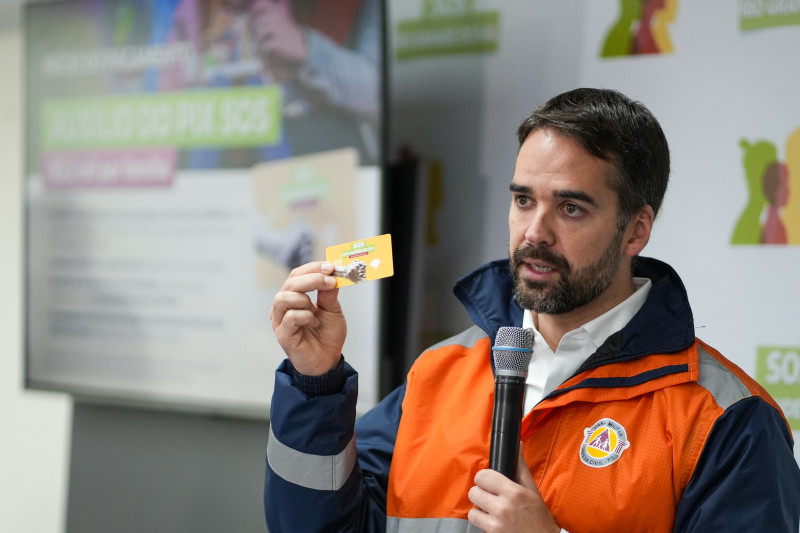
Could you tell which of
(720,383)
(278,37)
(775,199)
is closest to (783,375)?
(775,199)

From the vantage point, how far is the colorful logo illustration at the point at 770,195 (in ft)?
7.35

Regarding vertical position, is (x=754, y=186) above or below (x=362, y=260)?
above

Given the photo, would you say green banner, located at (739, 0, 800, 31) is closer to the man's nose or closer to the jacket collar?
the jacket collar

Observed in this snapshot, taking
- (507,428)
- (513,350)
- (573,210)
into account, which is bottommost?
(507,428)

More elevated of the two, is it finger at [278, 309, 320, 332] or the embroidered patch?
finger at [278, 309, 320, 332]

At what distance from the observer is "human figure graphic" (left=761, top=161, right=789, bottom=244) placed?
2.25 meters

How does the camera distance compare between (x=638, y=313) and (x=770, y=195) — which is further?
(x=770, y=195)

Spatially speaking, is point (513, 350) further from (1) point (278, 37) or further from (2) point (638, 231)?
(1) point (278, 37)

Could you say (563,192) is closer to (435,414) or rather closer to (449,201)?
(435,414)

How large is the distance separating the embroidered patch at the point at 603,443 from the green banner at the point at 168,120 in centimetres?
176

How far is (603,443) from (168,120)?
7.26ft

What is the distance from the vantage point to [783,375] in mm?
2232

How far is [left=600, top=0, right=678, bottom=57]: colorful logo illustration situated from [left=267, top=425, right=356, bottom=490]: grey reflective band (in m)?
1.63

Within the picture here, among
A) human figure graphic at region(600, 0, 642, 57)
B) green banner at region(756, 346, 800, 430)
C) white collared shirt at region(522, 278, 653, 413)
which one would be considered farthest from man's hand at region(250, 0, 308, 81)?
green banner at region(756, 346, 800, 430)
